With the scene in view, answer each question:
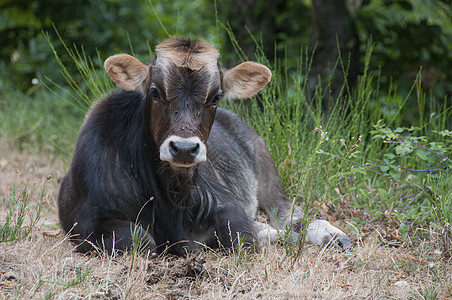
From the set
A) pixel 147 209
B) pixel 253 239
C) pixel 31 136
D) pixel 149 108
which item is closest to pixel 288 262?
pixel 253 239

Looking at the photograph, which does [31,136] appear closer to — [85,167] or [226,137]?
[226,137]

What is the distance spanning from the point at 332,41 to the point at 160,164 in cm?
417

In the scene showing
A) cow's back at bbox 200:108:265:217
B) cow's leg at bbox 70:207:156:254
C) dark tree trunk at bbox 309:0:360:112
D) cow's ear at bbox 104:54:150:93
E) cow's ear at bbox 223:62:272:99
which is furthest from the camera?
dark tree trunk at bbox 309:0:360:112

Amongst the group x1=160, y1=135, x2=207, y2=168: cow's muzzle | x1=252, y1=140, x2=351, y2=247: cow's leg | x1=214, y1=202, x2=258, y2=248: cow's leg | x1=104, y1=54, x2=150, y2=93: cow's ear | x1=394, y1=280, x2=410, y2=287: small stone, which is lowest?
x1=252, y1=140, x2=351, y2=247: cow's leg

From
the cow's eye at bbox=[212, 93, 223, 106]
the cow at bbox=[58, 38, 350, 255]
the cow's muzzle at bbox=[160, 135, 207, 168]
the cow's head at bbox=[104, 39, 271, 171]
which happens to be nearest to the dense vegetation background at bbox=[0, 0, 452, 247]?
the cow at bbox=[58, 38, 350, 255]

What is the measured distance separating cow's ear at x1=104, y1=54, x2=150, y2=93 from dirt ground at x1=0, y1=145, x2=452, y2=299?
3.84ft

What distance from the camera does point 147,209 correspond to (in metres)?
4.25

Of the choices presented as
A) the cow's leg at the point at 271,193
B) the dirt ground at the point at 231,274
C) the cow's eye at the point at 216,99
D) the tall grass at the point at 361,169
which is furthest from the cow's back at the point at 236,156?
the dirt ground at the point at 231,274

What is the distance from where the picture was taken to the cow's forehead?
13.4 ft

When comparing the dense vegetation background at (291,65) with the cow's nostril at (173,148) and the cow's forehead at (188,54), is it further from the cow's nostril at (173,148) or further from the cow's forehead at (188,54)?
the cow's nostril at (173,148)

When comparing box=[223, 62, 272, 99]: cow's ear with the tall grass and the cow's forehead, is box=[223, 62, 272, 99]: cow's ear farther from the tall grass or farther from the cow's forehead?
the tall grass

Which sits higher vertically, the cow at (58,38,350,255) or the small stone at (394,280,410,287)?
the cow at (58,38,350,255)

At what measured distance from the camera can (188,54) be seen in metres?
4.14

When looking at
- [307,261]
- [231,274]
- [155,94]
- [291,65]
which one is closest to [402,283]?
[307,261]
